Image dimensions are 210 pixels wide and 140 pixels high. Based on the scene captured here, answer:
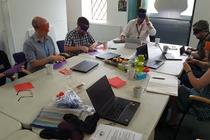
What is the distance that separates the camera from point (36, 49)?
2549 mm

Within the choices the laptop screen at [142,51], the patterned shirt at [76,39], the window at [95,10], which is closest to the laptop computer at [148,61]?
the laptop screen at [142,51]

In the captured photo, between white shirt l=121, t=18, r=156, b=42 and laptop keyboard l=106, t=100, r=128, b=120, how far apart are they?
92.0 inches

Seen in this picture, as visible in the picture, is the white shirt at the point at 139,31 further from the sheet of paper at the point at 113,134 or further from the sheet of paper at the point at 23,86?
the sheet of paper at the point at 113,134

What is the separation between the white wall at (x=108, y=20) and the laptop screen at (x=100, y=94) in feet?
12.2

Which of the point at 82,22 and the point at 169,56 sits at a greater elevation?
the point at 82,22

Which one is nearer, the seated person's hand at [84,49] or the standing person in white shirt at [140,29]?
the seated person's hand at [84,49]

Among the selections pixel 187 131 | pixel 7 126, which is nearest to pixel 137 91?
pixel 7 126

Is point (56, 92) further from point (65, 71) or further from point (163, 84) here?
point (163, 84)

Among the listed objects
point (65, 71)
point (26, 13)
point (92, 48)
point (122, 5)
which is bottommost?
point (65, 71)

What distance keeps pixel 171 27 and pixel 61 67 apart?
3.63 meters

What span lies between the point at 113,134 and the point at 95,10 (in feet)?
16.1

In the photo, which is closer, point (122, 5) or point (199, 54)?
point (199, 54)

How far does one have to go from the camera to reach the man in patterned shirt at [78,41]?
10.1ft

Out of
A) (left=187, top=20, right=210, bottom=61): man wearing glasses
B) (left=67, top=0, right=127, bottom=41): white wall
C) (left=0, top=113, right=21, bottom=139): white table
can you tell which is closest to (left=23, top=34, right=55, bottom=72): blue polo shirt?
(left=0, top=113, right=21, bottom=139): white table
